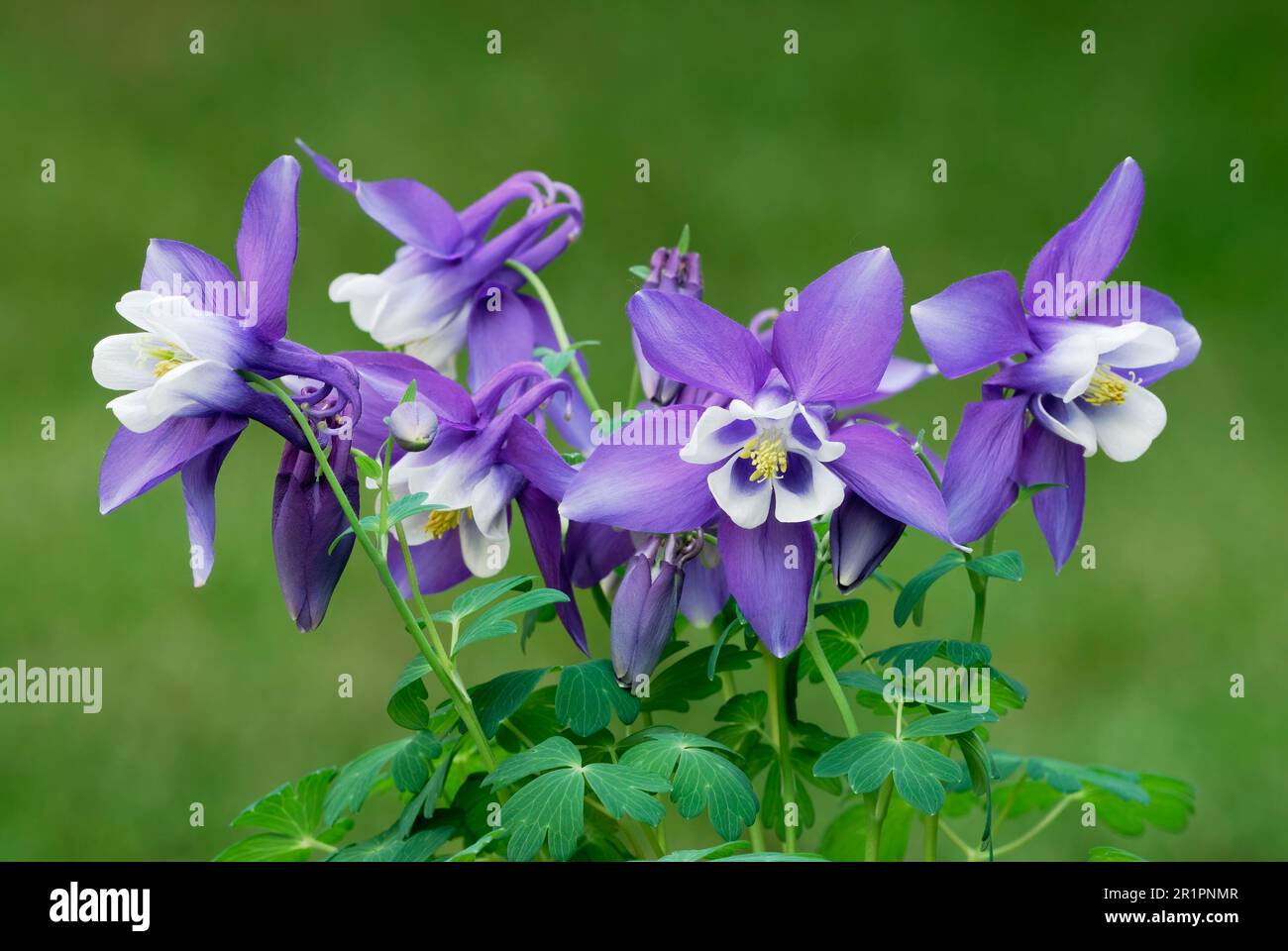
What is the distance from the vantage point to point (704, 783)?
60cm

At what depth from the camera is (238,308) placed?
642 mm

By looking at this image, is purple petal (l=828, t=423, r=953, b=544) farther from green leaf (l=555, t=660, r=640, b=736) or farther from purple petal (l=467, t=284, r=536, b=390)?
purple petal (l=467, t=284, r=536, b=390)

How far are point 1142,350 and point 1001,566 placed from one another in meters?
0.14

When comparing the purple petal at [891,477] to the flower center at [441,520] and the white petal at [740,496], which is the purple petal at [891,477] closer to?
the white petal at [740,496]

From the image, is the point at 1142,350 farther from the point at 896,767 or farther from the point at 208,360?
the point at 208,360

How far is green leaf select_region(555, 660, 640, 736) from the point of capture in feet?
2.09

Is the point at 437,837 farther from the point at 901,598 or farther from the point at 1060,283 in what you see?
the point at 1060,283

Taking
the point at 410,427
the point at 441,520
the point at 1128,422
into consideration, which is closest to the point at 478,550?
the point at 441,520

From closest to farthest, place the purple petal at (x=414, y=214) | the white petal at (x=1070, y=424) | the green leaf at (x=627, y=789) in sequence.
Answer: the green leaf at (x=627, y=789), the white petal at (x=1070, y=424), the purple petal at (x=414, y=214)

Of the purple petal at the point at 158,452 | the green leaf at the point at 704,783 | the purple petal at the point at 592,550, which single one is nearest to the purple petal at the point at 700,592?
the purple petal at the point at 592,550

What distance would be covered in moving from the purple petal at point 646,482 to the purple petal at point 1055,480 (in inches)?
6.4

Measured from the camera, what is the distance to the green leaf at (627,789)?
0.58 m
